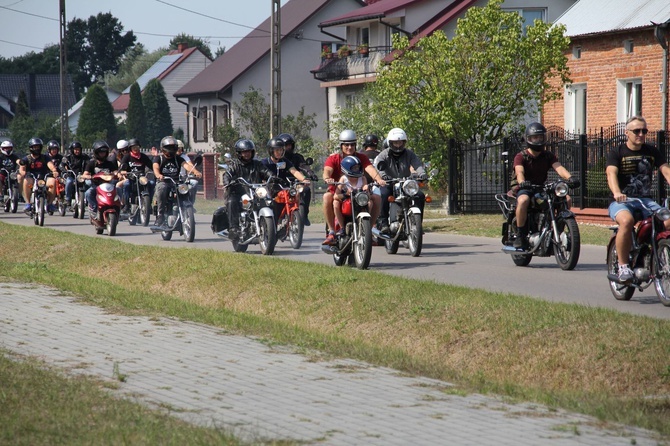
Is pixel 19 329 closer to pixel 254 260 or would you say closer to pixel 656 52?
pixel 254 260

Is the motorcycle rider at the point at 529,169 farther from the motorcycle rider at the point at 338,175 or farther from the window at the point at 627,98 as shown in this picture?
the window at the point at 627,98

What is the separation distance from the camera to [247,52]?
6594 cm

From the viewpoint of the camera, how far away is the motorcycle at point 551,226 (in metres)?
14.3

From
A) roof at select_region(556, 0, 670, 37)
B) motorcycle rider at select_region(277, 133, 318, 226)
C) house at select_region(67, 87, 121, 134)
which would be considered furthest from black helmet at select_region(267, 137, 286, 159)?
house at select_region(67, 87, 121, 134)

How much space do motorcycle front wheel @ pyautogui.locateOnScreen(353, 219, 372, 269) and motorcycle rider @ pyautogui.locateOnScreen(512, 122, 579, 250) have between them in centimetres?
190

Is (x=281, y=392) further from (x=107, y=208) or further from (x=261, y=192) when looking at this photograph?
(x=107, y=208)

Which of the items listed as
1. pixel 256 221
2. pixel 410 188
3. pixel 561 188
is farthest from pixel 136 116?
pixel 561 188

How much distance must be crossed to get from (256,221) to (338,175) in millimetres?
2184

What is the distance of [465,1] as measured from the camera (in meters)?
45.2

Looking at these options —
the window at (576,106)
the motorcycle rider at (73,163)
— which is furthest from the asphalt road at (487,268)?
the window at (576,106)

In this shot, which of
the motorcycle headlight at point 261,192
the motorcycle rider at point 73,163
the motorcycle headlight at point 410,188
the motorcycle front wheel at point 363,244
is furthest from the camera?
the motorcycle rider at point 73,163

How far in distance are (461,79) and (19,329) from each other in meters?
21.0

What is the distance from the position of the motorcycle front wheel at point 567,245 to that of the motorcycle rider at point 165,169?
28.2ft

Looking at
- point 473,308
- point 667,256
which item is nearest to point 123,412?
point 473,308
